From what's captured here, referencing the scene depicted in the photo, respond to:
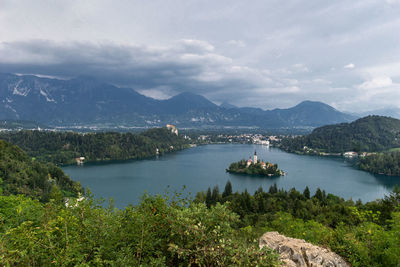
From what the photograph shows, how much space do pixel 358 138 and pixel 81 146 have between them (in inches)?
3997

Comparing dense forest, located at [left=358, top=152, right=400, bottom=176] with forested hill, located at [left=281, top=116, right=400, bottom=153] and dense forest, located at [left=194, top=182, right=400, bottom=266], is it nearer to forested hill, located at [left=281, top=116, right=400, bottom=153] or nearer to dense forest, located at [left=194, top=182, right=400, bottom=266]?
forested hill, located at [left=281, top=116, right=400, bottom=153]

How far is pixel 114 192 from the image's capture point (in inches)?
1324

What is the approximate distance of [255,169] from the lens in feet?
164

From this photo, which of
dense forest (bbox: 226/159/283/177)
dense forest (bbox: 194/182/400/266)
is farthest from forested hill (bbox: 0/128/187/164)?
dense forest (bbox: 194/182/400/266)

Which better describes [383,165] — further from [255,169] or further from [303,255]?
[303,255]

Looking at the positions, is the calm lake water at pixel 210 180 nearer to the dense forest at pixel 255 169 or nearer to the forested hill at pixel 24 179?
the dense forest at pixel 255 169

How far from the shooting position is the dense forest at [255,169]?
159ft

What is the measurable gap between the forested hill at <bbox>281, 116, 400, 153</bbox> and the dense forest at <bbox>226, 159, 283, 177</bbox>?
4551 centimetres

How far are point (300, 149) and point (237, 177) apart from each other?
53.6 m

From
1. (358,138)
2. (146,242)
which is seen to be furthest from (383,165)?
(146,242)

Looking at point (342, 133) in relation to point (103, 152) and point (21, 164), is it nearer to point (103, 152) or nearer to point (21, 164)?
point (103, 152)

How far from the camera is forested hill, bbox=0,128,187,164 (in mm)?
65444

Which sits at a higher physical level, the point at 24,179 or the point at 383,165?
the point at 24,179

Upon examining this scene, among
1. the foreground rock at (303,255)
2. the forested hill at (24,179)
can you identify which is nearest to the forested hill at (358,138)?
the forested hill at (24,179)
